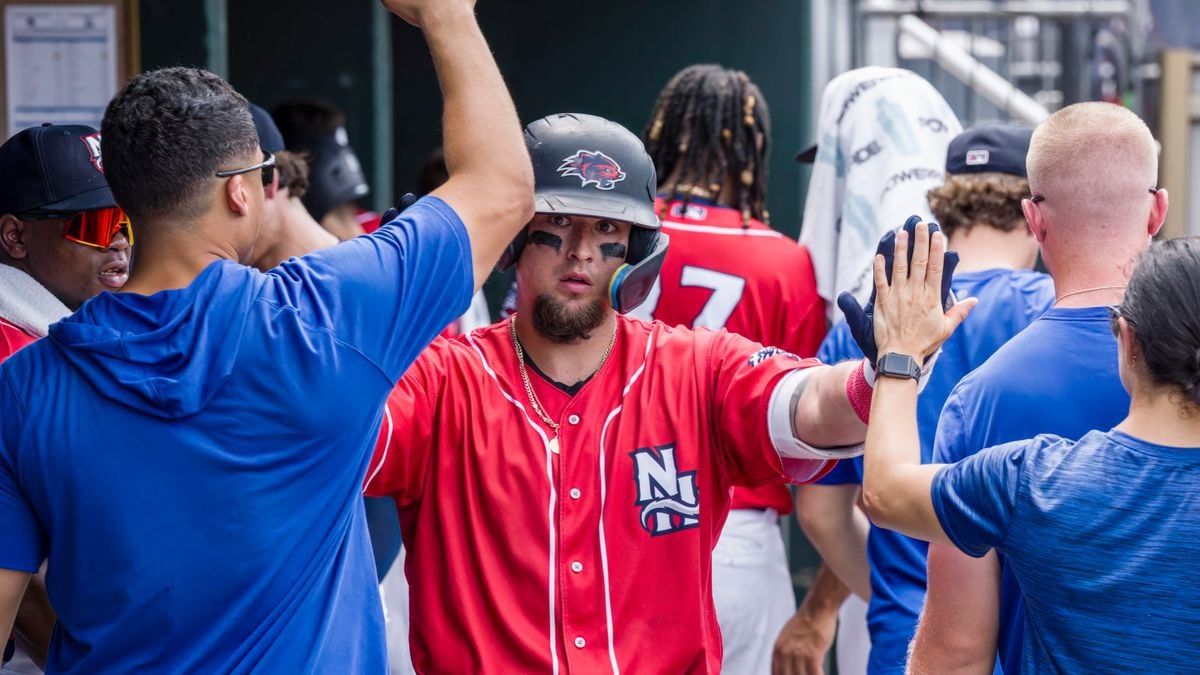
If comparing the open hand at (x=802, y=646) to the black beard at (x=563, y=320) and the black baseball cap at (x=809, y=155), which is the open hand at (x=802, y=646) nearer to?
the black baseball cap at (x=809, y=155)

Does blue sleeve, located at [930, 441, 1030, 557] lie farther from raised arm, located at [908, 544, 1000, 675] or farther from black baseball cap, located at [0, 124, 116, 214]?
black baseball cap, located at [0, 124, 116, 214]

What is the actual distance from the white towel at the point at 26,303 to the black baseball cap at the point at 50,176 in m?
0.14

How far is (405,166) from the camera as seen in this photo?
730cm

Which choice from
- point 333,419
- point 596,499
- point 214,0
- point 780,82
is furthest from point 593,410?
point 780,82

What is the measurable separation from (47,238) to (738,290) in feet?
6.48

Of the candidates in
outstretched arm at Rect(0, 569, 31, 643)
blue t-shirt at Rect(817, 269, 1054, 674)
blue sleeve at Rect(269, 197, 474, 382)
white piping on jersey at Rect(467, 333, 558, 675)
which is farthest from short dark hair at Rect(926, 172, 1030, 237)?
outstretched arm at Rect(0, 569, 31, 643)

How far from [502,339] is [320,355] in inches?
33.2

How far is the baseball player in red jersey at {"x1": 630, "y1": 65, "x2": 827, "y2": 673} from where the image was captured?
436 centimetres

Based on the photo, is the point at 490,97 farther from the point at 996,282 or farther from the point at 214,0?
the point at 214,0

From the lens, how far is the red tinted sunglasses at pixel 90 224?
3.14 m

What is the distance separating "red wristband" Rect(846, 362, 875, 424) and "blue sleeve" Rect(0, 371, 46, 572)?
4.64 feet

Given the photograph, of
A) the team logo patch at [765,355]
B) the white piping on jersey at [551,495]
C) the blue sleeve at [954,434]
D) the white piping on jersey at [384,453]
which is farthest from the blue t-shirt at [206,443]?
the blue sleeve at [954,434]

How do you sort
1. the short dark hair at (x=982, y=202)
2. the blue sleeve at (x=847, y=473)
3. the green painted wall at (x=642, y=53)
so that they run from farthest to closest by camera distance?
the green painted wall at (x=642, y=53) < the blue sleeve at (x=847, y=473) < the short dark hair at (x=982, y=202)

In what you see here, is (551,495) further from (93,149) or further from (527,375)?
(93,149)
